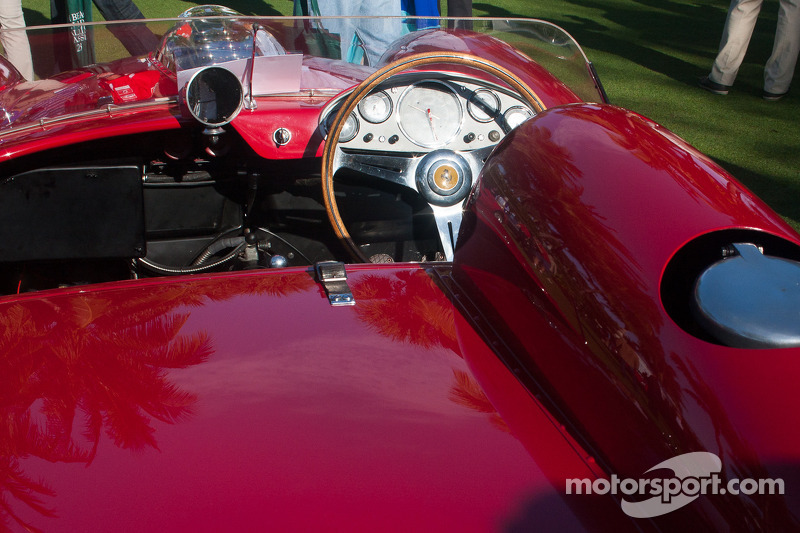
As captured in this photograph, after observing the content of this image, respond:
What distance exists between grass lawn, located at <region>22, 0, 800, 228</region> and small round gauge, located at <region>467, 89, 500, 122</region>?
2.66 metres

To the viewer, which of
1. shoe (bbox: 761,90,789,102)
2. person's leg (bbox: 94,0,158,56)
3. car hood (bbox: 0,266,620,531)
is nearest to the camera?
car hood (bbox: 0,266,620,531)

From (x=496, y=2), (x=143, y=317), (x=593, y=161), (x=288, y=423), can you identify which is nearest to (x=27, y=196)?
(x=143, y=317)

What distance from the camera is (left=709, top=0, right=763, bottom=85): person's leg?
5781mm

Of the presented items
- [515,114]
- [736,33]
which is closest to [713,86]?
[736,33]

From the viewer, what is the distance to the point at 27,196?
1761mm

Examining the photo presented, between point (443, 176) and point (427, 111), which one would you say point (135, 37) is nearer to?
point (427, 111)

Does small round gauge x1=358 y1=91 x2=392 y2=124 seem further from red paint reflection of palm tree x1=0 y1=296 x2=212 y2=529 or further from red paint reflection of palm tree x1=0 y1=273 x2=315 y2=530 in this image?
red paint reflection of palm tree x1=0 y1=296 x2=212 y2=529

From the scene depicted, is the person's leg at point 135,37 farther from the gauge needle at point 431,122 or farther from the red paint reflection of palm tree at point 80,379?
the red paint reflection of palm tree at point 80,379

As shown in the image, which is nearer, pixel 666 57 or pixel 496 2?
pixel 666 57

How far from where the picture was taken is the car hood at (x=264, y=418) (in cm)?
83

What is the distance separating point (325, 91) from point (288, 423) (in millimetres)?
1334

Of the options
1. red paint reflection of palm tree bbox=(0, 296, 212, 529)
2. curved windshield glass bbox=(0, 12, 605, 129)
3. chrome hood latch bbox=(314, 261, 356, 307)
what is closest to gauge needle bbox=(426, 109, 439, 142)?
curved windshield glass bbox=(0, 12, 605, 129)

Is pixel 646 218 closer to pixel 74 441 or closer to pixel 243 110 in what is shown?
pixel 74 441

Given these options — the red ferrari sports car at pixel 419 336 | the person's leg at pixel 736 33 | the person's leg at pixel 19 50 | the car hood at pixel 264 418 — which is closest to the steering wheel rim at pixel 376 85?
the red ferrari sports car at pixel 419 336
